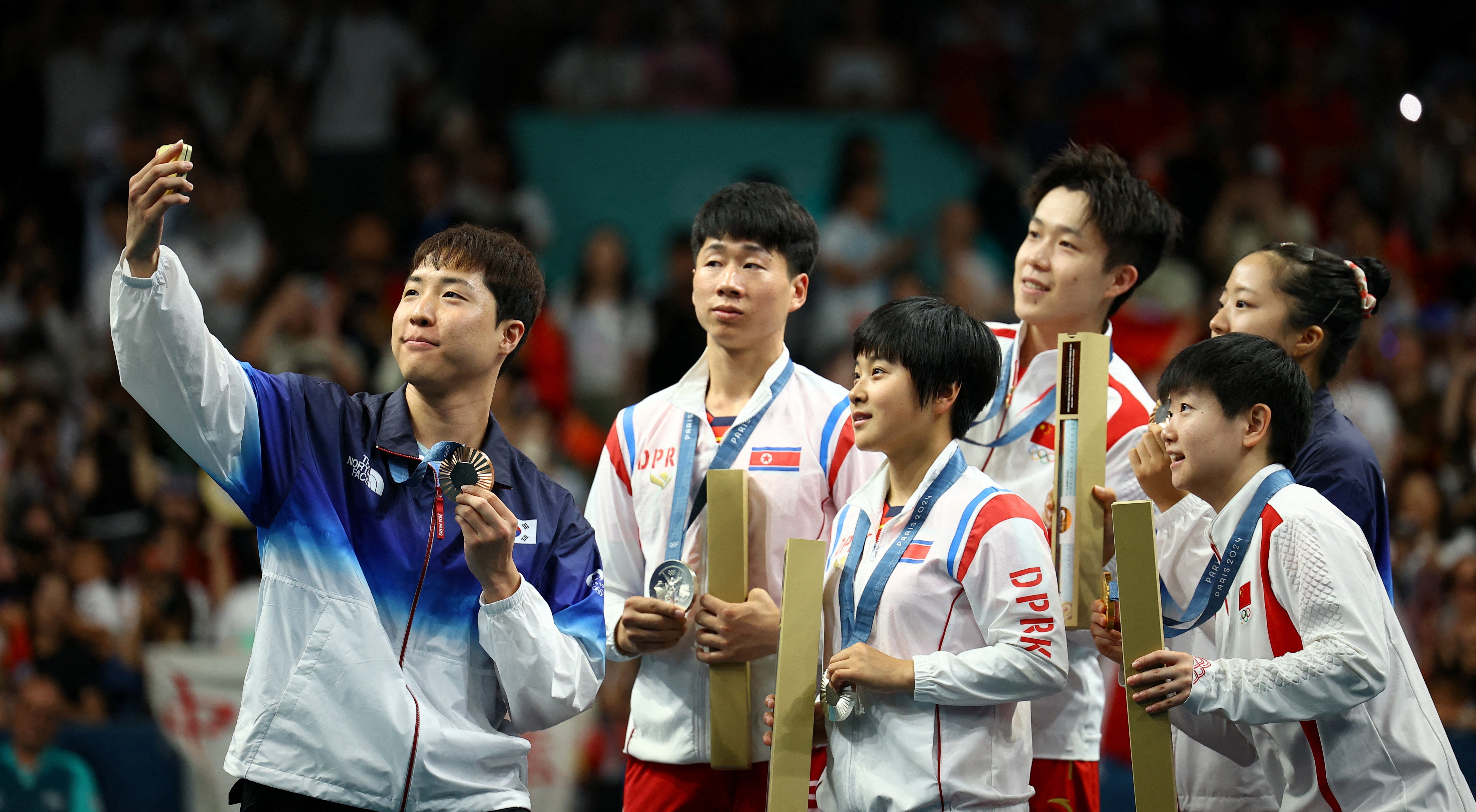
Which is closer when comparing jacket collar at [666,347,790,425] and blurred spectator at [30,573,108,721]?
jacket collar at [666,347,790,425]

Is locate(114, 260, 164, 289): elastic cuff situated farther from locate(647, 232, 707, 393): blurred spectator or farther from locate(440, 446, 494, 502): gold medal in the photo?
locate(647, 232, 707, 393): blurred spectator

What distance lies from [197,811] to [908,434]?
203 inches

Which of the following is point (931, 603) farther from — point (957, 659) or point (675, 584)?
point (675, 584)

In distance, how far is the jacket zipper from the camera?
10.7 feet

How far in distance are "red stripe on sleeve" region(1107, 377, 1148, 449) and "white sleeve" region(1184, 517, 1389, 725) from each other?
79 cm

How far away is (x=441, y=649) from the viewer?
133 inches

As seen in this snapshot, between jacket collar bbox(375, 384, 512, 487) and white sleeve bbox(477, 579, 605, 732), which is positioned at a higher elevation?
jacket collar bbox(375, 384, 512, 487)

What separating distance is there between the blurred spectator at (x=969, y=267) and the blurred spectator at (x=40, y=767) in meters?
5.89

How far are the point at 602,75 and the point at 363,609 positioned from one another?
8339 mm

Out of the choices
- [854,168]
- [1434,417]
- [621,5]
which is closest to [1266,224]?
[1434,417]

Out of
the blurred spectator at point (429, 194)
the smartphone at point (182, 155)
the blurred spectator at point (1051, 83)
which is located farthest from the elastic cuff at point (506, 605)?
the blurred spectator at point (1051, 83)

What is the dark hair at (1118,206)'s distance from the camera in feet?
14.6

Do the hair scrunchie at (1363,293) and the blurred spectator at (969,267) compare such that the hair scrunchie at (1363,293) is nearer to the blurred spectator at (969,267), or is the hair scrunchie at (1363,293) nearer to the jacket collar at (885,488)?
the jacket collar at (885,488)

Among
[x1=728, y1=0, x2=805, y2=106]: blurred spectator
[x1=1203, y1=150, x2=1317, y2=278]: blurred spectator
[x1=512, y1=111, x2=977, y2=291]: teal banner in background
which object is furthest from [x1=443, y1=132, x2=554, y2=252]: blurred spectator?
[x1=1203, y1=150, x2=1317, y2=278]: blurred spectator
